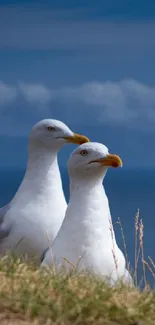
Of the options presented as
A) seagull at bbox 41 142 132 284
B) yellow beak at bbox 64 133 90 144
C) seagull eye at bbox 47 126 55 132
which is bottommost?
seagull at bbox 41 142 132 284

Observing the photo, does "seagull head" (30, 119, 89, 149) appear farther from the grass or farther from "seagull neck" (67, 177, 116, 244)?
the grass

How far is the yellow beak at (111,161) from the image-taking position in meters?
8.78

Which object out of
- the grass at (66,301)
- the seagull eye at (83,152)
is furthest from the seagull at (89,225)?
the grass at (66,301)

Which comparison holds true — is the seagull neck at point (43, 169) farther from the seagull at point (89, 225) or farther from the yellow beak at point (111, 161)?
the yellow beak at point (111, 161)

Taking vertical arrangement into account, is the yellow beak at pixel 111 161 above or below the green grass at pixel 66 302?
above

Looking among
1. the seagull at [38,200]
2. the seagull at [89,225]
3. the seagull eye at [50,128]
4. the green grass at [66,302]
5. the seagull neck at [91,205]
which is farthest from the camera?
the seagull eye at [50,128]

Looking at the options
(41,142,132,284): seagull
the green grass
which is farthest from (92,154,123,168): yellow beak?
the green grass

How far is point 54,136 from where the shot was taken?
34.7 ft

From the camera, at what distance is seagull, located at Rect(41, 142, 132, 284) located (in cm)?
846

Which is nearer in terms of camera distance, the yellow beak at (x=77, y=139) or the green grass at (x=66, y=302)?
the green grass at (x=66, y=302)

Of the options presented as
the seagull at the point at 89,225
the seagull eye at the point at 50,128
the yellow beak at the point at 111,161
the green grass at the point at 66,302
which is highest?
the seagull eye at the point at 50,128

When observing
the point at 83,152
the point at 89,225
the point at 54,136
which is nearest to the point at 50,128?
the point at 54,136

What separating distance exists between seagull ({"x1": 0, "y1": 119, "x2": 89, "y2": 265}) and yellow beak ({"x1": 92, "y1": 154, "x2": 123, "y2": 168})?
151 cm

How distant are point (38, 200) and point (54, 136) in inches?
30.7
